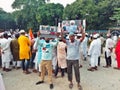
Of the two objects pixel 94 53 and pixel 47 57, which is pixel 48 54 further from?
pixel 94 53

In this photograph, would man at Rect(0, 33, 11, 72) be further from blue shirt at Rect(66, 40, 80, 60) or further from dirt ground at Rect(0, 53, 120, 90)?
blue shirt at Rect(66, 40, 80, 60)

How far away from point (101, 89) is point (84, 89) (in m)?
0.50

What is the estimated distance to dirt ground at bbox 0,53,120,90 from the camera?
8.30m

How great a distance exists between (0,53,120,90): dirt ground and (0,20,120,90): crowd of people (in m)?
0.25

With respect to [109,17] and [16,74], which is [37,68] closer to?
[16,74]

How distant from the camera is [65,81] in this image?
900 centimetres

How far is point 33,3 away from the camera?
50781 mm

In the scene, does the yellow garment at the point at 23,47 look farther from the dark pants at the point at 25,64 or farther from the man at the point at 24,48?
the dark pants at the point at 25,64

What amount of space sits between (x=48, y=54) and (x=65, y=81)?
→ 129cm

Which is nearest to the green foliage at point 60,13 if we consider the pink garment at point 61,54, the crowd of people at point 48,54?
the crowd of people at point 48,54

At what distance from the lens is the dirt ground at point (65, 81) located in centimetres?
830

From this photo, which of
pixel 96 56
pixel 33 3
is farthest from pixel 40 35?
pixel 33 3

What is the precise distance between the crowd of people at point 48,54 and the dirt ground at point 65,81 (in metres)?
0.25

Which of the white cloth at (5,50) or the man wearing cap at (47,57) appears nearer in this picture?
the man wearing cap at (47,57)
